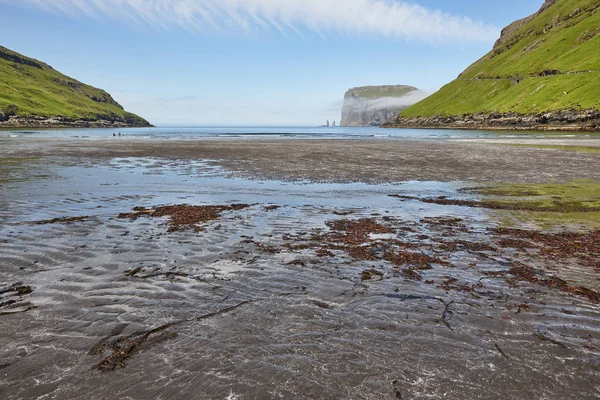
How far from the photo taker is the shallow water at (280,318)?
595 cm

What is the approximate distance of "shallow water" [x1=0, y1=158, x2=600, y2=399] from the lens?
234 inches

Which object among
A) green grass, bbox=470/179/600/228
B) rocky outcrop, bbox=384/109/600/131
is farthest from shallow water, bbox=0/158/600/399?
rocky outcrop, bbox=384/109/600/131

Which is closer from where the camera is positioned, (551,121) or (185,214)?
(185,214)

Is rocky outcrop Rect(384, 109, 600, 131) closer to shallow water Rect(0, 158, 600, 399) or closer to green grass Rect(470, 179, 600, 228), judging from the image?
green grass Rect(470, 179, 600, 228)

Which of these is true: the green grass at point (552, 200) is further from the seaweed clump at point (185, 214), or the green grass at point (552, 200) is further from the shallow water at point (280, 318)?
the seaweed clump at point (185, 214)

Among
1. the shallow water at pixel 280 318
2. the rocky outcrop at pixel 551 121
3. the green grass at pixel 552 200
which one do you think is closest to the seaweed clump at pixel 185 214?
the shallow water at pixel 280 318

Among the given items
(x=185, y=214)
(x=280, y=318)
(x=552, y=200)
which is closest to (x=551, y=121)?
(x=552, y=200)

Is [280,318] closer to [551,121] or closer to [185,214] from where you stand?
[185,214]

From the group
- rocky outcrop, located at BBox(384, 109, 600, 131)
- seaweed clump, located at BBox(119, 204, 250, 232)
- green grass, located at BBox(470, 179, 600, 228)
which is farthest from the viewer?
rocky outcrop, located at BBox(384, 109, 600, 131)

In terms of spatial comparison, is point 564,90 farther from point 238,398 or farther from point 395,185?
point 238,398

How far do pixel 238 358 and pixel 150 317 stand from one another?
2761 mm

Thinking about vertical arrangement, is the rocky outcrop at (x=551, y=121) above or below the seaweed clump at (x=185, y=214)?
above

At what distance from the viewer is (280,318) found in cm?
815

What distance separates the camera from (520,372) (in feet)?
20.4
